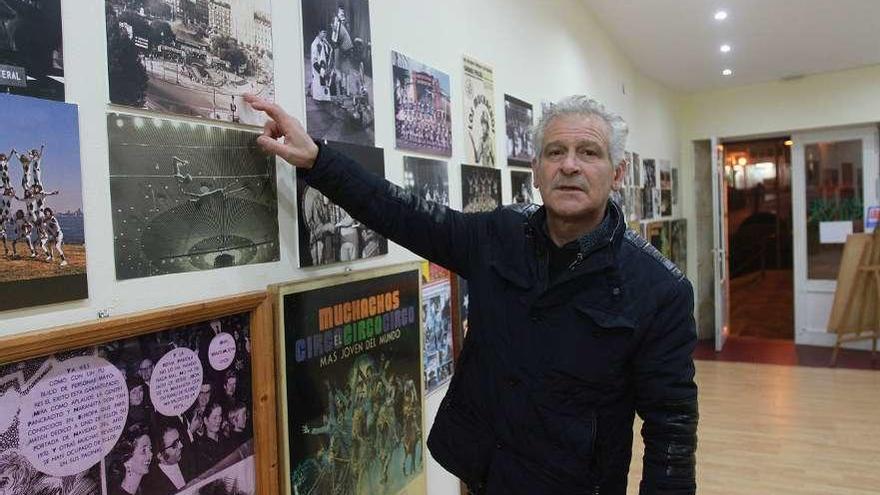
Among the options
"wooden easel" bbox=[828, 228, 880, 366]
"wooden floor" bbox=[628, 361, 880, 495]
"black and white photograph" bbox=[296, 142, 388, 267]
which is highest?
"black and white photograph" bbox=[296, 142, 388, 267]

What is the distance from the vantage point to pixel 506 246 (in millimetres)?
1488

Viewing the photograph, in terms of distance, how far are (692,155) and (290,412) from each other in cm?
715

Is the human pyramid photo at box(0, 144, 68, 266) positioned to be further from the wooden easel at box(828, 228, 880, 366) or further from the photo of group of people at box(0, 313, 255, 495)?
the wooden easel at box(828, 228, 880, 366)

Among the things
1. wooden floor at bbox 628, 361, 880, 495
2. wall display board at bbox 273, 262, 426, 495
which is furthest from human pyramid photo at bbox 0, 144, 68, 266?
wooden floor at bbox 628, 361, 880, 495

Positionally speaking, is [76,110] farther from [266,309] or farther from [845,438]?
[845,438]

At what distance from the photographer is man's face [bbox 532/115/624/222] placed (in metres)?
1.40

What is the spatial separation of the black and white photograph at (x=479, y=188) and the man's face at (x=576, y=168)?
842 millimetres

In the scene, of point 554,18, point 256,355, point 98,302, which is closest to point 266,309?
point 256,355

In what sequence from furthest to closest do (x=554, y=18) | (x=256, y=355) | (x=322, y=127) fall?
1. (x=554, y=18)
2. (x=322, y=127)
3. (x=256, y=355)

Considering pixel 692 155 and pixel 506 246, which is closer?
pixel 506 246

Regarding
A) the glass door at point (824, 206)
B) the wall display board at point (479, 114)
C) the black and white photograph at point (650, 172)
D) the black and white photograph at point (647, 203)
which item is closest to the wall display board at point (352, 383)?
the wall display board at point (479, 114)

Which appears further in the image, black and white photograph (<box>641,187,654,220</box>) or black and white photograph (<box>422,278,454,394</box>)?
black and white photograph (<box>641,187,654,220</box>)

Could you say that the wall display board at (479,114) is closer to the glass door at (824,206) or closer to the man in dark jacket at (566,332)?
the man in dark jacket at (566,332)

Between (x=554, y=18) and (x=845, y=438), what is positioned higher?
(x=554, y=18)
